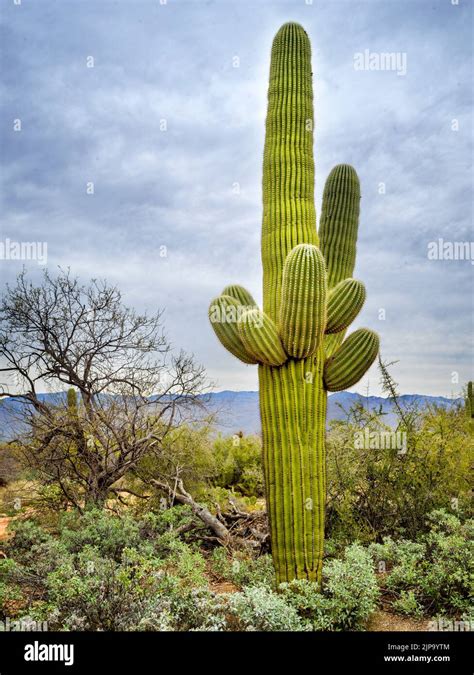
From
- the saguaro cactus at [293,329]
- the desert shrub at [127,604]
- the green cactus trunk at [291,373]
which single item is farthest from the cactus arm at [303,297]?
the desert shrub at [127,604]

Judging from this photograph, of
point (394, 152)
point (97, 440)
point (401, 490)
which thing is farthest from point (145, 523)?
point (394, 152)

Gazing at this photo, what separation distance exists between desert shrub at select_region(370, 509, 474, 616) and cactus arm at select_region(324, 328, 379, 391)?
1735 mm

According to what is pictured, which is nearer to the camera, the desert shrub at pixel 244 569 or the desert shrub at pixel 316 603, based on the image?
the desert shrub at pixel 316 603

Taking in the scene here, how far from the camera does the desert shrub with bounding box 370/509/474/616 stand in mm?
5246

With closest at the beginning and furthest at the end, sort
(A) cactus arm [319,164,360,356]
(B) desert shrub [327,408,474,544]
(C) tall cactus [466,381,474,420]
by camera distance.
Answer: (A) cactus arm [319,164,360,356], (B) desert shrub [327,408,474,544], (C) tall cactus [466,381,474,420]

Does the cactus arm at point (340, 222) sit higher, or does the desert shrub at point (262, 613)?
the cactus arm at point (340, 222)

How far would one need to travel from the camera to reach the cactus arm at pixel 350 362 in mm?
5590

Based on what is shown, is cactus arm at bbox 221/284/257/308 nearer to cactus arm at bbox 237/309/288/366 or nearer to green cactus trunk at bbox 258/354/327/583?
cactus arm at bbox 237/309/288/366

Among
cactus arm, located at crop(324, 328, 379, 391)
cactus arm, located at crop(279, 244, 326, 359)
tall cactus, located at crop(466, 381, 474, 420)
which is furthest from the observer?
tall cactus, located at crop(466, 381, 474, 420)

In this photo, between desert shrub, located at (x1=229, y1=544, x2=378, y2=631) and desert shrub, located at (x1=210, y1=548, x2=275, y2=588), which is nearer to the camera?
desert shrub, located at (x1=229, y1=544, x2=378, y2=631)

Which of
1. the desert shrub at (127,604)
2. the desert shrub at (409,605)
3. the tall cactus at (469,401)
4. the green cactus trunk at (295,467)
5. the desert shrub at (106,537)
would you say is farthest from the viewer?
the tall cactus at (469,401)

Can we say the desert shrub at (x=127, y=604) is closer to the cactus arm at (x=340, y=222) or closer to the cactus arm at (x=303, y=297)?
the cactus arm at (x=303, y=297)

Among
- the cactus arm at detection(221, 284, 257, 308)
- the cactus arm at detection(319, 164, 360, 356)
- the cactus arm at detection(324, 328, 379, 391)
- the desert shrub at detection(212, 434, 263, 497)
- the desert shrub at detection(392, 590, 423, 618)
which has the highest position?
the cactus arm at detection(319, 164, 360, 356)

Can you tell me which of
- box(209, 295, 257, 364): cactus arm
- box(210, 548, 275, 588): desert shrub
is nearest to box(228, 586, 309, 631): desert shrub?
box(210, 548, 275, 588): desert shrub
